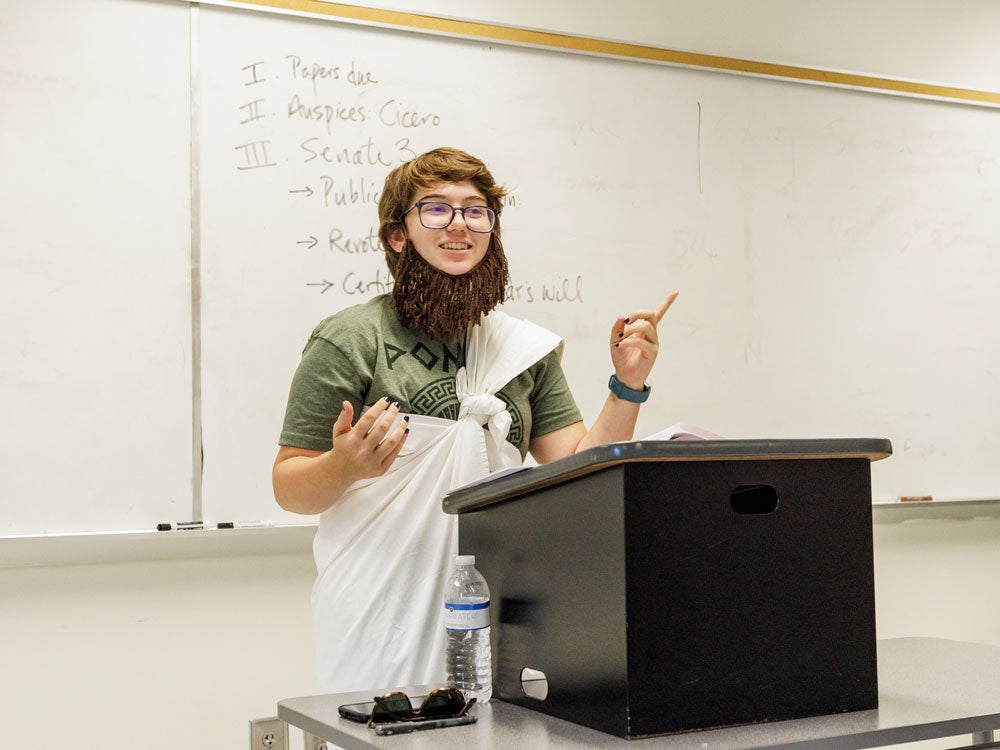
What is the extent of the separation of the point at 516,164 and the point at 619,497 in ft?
5.87

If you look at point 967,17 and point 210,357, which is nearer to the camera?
point 210,357

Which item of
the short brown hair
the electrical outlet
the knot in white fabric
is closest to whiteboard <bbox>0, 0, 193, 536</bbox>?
the electrical outlet

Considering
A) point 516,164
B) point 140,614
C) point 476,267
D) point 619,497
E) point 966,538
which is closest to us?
point 619,497

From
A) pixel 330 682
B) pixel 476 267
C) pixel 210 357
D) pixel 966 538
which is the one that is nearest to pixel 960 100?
pixel 966 538

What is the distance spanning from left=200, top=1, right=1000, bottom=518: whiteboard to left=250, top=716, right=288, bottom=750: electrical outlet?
0.53 m

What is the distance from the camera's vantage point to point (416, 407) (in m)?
1.62

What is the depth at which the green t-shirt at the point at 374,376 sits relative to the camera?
5.21 feet

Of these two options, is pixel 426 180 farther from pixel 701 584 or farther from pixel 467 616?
pixel 701 584

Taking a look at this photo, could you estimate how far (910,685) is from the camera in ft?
4.13

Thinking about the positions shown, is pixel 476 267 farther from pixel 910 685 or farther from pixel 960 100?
pixel 960 100

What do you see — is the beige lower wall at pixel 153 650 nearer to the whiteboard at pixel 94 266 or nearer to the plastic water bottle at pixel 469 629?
the whiteboard at pixel 94 266

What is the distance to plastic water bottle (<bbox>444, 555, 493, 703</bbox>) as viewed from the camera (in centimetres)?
127

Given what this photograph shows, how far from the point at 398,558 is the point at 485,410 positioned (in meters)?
0.26

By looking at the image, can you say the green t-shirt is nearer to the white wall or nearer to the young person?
the young person
